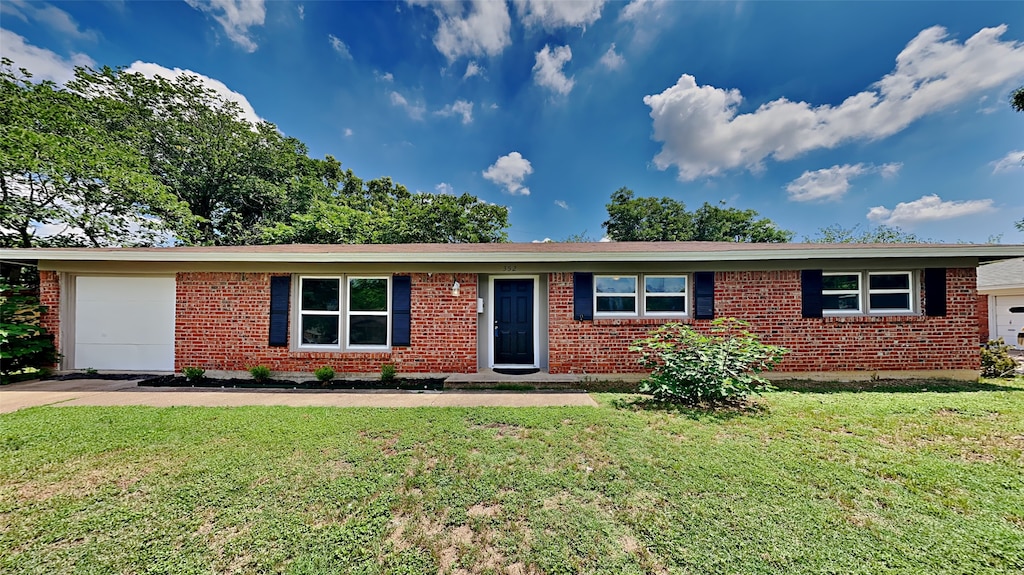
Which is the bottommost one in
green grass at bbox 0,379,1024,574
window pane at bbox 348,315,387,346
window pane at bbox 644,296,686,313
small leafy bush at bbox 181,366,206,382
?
green grass at bbox 0,379,1024,574

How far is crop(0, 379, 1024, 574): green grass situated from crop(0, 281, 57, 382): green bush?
3397 millimetres

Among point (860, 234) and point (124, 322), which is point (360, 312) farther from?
point (860, 234)

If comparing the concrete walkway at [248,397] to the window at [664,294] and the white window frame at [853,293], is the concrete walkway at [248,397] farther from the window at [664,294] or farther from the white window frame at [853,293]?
the white window frame at [853,293]

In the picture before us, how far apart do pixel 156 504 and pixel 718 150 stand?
19849 mm

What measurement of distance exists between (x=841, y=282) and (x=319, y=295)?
976cm

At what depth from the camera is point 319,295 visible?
671 centimetres

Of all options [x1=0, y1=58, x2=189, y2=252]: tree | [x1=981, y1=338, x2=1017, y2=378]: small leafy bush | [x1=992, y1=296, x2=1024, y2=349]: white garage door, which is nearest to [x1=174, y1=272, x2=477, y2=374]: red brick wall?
[x1=981, y1=338, x2=1017, y2=378]: small leafy bush

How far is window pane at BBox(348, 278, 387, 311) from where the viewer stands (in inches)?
265

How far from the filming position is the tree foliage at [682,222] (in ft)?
73.1

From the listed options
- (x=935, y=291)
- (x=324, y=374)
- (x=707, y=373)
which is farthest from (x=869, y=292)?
(x=324, y=374)

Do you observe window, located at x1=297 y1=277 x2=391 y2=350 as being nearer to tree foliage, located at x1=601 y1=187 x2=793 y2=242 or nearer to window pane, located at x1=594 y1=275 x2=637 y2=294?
window pane, located at x1=594 y1=275 x2=637 y2=294

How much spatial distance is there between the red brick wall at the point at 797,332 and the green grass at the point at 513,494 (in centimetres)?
213

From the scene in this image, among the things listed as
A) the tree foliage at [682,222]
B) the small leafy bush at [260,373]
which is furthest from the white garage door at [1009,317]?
the small leafy bush at [260,373]

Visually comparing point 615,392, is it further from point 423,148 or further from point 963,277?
point 423,148
